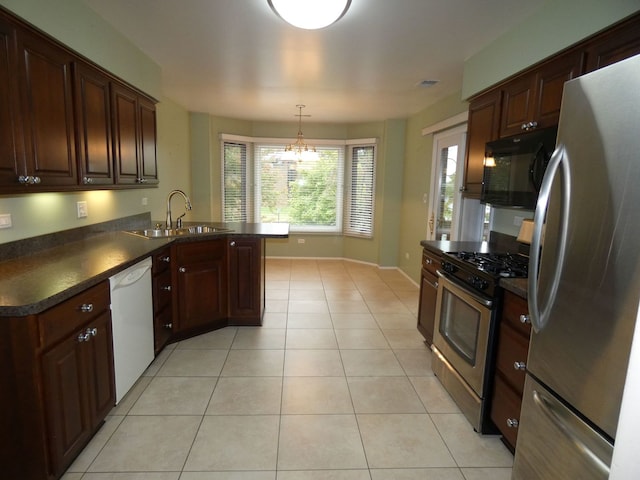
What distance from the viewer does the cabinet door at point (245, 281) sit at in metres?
3.50

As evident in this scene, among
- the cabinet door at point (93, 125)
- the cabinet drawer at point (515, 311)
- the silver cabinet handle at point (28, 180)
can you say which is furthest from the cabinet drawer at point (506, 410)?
the cabinet door at point (93, 125)

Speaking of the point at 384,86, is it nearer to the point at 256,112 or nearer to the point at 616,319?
the point at 256,112

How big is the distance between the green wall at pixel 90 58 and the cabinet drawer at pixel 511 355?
9.60 feet

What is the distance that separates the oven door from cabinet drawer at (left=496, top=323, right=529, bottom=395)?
0.08m

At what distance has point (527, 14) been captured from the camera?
230cm

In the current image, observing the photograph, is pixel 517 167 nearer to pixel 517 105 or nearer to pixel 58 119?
pixel 517 105

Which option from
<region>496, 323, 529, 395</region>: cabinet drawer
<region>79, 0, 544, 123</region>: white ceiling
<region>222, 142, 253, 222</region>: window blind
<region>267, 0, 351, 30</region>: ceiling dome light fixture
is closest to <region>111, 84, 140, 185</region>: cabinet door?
<region>79, 0, 544, 123</region>: white ceiling

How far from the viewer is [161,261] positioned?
287cm

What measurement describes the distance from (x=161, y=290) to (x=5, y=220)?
111 centimetres

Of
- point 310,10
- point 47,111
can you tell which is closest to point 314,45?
point 310,10

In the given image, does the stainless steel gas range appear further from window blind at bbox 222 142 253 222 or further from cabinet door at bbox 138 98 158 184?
window blind at bbox 222 142 253 222

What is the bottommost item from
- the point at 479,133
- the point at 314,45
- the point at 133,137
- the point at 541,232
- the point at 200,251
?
the point at 200,251

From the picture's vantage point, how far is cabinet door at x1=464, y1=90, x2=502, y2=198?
2.78 meters

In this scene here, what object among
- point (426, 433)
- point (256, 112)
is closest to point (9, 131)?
point (426, 433)
